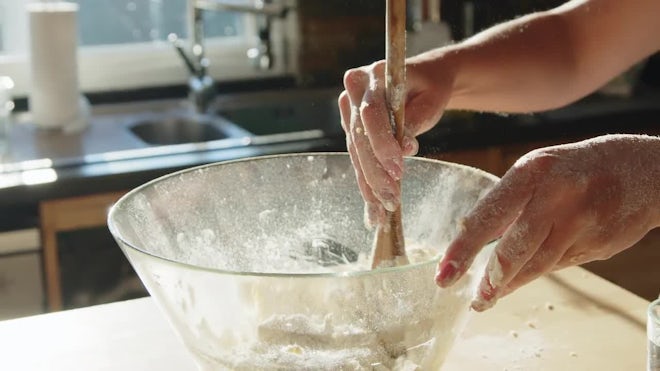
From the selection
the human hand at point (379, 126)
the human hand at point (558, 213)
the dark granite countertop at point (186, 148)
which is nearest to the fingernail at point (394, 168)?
the human hand at point (379, 126)

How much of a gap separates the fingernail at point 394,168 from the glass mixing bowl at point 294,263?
7 centimetres

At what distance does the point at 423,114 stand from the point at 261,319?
0.38 m

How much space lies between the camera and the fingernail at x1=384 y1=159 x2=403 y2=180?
83 centimetres

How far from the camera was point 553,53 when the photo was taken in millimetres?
1223

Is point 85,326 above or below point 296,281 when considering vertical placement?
below

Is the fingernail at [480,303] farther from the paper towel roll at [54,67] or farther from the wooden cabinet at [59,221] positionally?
the paper towel roll at [54,67]

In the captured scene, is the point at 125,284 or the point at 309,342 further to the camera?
the point at 125,284

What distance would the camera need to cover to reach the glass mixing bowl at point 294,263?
664mm

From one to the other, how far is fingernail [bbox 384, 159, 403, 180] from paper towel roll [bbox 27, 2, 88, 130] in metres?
1.40

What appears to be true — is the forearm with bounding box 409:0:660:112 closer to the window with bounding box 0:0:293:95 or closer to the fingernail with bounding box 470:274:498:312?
the fingernail with bounding box 470:274:498:312

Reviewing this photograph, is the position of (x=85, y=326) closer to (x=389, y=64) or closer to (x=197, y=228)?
(x=197, y=228)

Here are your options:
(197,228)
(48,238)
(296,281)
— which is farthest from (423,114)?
(48,238)

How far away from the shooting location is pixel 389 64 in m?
0.81

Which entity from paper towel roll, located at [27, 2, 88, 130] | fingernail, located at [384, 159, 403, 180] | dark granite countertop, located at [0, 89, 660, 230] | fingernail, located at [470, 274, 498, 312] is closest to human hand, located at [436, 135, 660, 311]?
fingernail, located at [470, 274, 498, 312]
